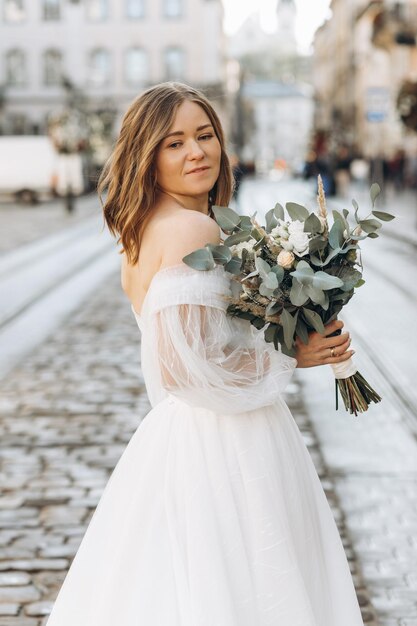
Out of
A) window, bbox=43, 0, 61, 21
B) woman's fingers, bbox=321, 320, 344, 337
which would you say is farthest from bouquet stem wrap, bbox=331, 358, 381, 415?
window, bbox=43, 0, 61, 21

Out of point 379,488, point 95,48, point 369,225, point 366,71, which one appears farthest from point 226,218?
point 95,48

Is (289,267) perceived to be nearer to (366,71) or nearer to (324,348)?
(324,348)

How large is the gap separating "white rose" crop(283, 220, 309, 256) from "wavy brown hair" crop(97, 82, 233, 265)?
0.36 metres

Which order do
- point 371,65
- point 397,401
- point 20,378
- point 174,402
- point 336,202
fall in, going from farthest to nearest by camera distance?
1. point 371,65
2. point 336,202
3. point 20,378
4. point 397,401
5. point 174,402

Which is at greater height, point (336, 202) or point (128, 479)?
point (128, 479)

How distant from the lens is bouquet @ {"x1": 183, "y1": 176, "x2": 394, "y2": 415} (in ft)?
Result: 8.02

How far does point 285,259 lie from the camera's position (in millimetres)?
2473

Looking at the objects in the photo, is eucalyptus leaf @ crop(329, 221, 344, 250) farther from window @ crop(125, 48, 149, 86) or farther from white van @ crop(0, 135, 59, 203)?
window @ crop(125, 48, 149, 86)

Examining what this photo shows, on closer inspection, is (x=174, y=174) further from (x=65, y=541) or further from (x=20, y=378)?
(x=20, y=378)

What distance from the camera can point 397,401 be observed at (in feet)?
23.1

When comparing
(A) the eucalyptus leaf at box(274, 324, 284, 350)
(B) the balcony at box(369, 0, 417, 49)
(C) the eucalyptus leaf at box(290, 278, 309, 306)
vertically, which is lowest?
(A) the eucalyptus leaf at box(274, 324, 284, 350)

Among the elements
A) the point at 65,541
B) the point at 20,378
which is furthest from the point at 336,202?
the point at 65,541

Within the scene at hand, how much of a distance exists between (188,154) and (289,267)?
391mm

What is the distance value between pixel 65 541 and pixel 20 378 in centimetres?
365
